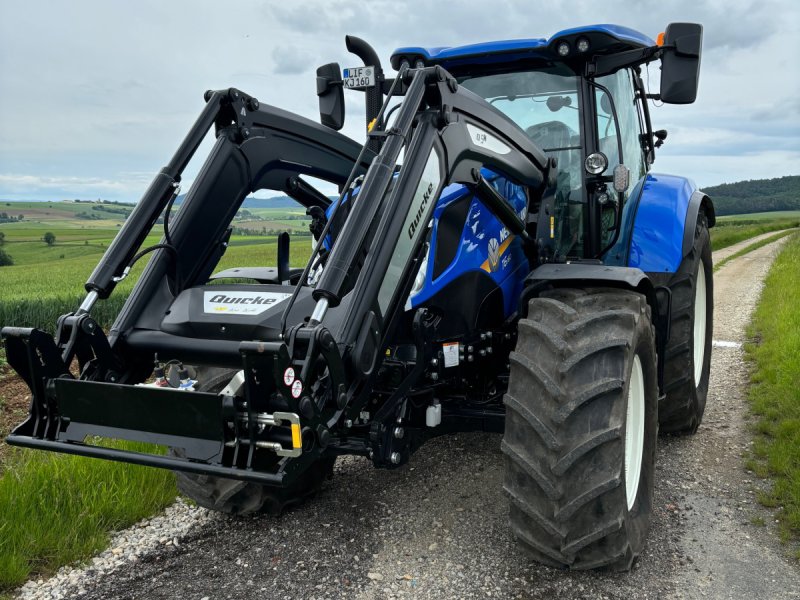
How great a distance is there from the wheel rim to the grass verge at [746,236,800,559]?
80 cm

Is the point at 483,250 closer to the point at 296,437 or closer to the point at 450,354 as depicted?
the point at 450,354

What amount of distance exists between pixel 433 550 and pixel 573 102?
2.75 m

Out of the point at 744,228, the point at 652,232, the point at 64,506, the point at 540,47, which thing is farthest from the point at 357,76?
the point at 744,228

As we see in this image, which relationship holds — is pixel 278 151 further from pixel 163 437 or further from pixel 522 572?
pixel 522 572

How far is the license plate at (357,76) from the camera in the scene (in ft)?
13.4

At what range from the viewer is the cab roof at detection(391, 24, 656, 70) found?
4008mm

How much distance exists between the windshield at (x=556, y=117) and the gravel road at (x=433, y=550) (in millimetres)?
1662

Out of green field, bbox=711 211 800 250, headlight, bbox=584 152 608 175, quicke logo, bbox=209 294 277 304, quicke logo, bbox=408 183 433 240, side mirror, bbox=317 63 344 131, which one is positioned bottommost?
green field, bbox=711 211 800 250

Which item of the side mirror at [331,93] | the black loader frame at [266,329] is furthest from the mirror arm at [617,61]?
the side mirror at [331,93]

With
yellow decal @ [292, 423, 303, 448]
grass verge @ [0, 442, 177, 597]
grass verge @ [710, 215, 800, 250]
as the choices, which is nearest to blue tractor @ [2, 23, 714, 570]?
yellow decal @ [292, 423, 303, 448]

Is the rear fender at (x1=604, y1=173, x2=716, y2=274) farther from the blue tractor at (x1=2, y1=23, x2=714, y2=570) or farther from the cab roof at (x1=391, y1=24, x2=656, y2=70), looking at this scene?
the cab roof at (x1=391, y1=24, x2=656, y2=70)

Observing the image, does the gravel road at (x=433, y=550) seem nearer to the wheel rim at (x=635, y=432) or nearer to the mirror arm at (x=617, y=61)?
the wheel rim at (x=635, y=432)

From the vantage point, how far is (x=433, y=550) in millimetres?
3412

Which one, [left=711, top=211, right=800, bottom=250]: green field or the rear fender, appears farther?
[left=711, top=211, right=800, bottom=250]: green field
